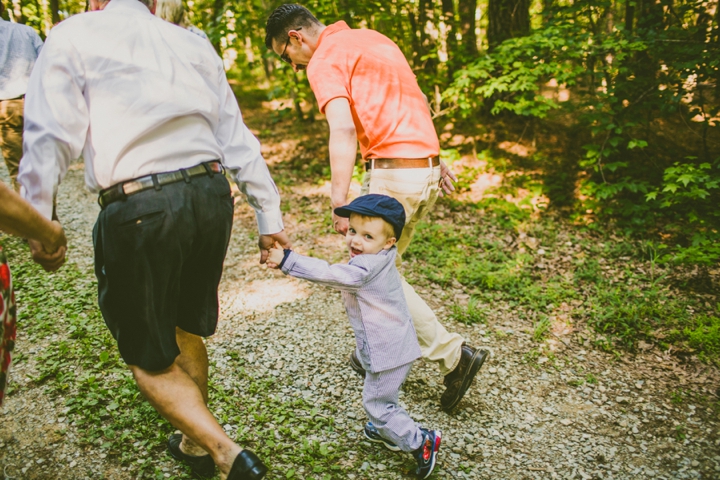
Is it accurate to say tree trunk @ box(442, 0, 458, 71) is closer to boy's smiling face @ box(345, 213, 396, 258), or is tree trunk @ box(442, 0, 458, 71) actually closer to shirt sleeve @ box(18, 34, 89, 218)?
boy's smiling face @ box(345, 213, 396, 258)

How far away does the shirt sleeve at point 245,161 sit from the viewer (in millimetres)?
2100

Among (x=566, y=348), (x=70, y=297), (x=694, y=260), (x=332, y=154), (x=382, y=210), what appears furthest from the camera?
(x=694, y=260)

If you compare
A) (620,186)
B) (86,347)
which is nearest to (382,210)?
(86,347)

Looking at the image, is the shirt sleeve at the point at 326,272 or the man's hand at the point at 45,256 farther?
the shirt sleeve at the point at 326,272

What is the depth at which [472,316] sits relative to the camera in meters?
3.98

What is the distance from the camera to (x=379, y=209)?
7.11 ft

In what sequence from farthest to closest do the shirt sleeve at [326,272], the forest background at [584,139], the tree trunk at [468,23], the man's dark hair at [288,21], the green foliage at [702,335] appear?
the tree trunk at [468,23] < the forest background at [584,139] < the green foliage at [702,335] < the man's dark hair at [288,21] < the shirt sleeve at [326,272]

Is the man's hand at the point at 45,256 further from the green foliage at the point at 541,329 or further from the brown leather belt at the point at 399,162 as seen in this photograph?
the green foliage at the point at 541,329

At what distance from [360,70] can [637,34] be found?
4391 mm

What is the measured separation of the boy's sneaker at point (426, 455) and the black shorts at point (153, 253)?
1.32 metres

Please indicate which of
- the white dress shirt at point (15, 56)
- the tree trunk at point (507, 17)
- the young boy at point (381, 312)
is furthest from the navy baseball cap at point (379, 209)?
the tree trunk at point (507, 17)

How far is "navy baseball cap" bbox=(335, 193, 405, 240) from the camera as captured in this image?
2154mm

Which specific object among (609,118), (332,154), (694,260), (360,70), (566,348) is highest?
(360,70)

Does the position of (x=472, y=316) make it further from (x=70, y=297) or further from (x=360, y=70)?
(x=70, y=297)
